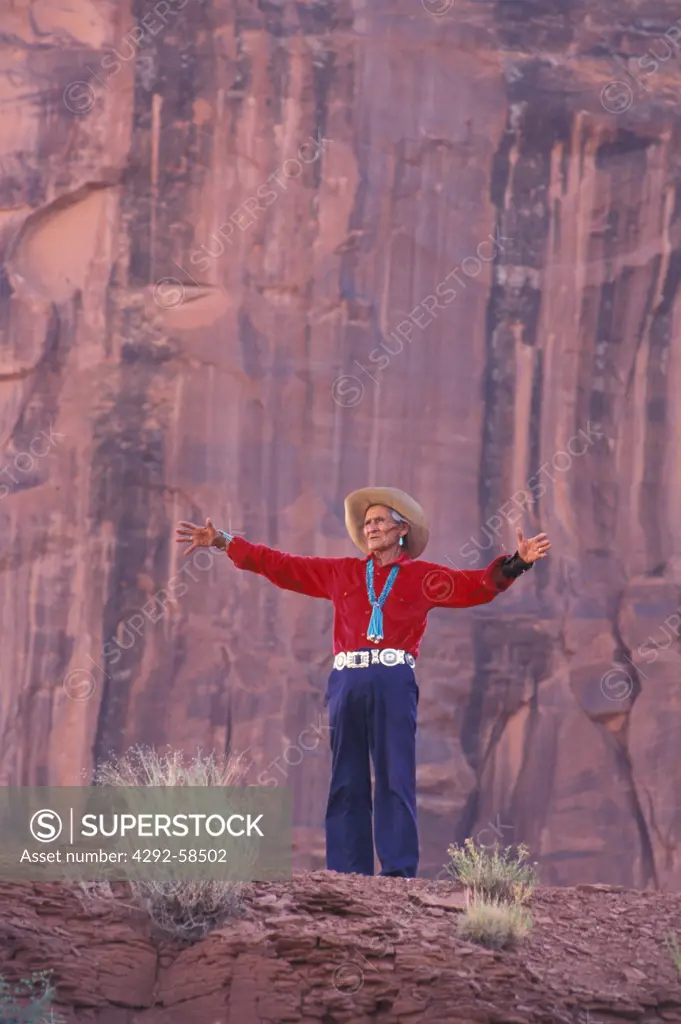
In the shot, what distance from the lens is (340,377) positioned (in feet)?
41.0

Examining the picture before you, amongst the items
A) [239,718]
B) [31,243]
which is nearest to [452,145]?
[31,243]

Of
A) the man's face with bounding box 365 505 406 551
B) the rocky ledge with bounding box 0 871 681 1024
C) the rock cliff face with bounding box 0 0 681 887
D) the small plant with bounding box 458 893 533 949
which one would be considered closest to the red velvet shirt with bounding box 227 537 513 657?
the man's face with bounding box 365 505 406 551

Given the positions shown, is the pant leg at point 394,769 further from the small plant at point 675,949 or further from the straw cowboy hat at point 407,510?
the small plant at point 675,949

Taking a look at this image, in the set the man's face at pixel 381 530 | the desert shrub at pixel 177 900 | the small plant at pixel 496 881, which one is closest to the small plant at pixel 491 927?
the small plant at pixel 496 881

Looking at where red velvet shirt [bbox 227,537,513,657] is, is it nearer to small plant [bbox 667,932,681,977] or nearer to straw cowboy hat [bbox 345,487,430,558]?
straw cowboy hat [bbox 345,487,430,558]

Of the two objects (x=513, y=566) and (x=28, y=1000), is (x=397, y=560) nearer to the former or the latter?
(x=513, y=566)

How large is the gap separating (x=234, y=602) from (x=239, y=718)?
32.9 inches

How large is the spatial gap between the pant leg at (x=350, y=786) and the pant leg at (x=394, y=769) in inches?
2.4

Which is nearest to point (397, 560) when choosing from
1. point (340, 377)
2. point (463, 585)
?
point (463, 585)

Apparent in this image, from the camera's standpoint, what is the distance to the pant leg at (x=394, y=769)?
7.63m

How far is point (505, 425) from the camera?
41.3 ft

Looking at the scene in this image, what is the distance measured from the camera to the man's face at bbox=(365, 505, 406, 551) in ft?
26.5

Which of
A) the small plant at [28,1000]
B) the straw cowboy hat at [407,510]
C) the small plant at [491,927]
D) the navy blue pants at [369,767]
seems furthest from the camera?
the straw cowboy hat at [407,510]

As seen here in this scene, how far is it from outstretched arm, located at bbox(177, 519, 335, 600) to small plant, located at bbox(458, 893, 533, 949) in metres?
1.94
